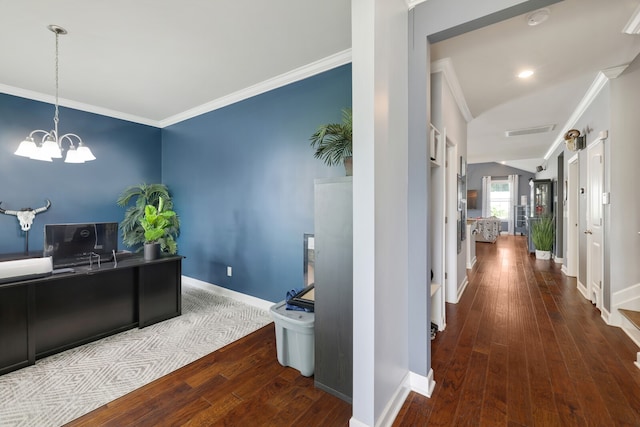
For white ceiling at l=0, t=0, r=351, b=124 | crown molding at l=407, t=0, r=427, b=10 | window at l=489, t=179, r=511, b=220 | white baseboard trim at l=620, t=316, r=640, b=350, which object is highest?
white ceiling at l=0, t=0, r=351, b=124

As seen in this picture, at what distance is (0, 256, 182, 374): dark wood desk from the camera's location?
212 cm

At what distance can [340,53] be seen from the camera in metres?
2.70

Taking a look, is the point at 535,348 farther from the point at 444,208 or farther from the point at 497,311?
the point at 444,208

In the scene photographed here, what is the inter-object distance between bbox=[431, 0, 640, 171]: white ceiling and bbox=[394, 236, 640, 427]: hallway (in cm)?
266

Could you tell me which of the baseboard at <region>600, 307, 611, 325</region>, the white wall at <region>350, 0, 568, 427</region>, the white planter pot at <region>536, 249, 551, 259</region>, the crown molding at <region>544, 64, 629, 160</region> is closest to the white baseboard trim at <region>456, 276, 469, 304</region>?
the baseboard at <region>600, 307, 611, 325</region>

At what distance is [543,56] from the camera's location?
2.58 m

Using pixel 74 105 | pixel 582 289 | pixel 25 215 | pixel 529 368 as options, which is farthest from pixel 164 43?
pixel 582 289

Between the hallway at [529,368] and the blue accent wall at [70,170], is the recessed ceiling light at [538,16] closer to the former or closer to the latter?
the hallway at [529,368]

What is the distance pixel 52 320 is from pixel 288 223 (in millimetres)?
2293

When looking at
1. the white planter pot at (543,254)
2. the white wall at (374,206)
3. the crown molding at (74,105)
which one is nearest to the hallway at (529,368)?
the white wall at (374,206)

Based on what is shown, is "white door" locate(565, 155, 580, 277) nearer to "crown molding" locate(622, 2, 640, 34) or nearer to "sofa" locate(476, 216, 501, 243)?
"crown molding" locate(622, 2, 640, 34)

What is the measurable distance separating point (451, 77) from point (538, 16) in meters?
0.93

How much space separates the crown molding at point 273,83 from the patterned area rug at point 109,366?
2.79 m

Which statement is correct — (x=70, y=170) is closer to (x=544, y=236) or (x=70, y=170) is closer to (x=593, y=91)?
(x=593, y=91)
